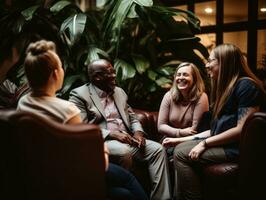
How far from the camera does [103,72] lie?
265 cm

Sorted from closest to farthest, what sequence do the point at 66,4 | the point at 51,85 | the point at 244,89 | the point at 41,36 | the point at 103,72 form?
the point at 51,85 → the point at 244,89 → the point at 103,72 → the point at 66,4 → the point at 41,36

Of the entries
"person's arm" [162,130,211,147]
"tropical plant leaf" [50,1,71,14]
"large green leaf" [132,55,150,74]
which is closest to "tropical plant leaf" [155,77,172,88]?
"large green leaf" [132,55,150,74]

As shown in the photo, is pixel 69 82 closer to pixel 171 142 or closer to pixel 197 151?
pixel 171 142

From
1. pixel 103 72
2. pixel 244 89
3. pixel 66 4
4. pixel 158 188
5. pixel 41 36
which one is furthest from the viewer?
pixel 41 36

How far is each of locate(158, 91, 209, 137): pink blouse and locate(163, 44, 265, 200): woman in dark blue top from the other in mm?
327

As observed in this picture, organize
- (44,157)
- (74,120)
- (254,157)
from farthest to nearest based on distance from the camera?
(254,157) → (74,120) → (44,157)

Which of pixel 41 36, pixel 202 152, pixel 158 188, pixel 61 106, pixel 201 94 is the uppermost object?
pixel 41 36

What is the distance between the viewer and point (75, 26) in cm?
321

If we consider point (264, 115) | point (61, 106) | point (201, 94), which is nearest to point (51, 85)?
point (61, 106)

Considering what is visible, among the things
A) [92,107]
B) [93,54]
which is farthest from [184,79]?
[93,54]

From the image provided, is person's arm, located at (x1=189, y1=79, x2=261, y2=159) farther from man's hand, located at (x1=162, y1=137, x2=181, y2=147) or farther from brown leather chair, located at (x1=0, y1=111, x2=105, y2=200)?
brown leather chair, located at (x1=0, y1=111, x2=105, y2=200)

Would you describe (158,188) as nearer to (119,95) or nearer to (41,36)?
(119,95)

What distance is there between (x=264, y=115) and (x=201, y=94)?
3.49 ft

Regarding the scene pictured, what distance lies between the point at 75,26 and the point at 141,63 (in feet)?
2.39
